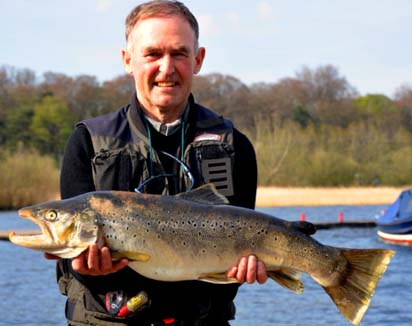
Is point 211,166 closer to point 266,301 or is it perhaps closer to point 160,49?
point 160,49

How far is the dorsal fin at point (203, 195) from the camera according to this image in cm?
369

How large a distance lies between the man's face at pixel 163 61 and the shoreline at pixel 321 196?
43.1 meters

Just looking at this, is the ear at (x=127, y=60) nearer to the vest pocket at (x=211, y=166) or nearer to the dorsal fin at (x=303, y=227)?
the vest pocket at (x=211, y=166)

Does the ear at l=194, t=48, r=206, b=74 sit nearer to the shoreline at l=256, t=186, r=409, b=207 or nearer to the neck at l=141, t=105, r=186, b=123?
the neck at l=141, t=105, r=186, b=123

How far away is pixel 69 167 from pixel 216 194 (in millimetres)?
713

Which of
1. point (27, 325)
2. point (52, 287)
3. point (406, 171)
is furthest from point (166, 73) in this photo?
point (406, 171)

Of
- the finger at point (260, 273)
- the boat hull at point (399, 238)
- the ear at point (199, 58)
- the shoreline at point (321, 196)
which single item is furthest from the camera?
the shoreline at point (321, 196)

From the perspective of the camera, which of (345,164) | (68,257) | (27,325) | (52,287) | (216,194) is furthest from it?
(345,164)

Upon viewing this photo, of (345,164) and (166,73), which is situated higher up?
(166,73)

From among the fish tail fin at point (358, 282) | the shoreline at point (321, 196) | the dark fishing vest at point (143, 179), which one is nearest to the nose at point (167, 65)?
the dark fishing vest at point (143, 179)

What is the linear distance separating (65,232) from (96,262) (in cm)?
20

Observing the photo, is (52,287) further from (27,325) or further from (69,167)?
(69,167)

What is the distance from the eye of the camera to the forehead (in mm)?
3770

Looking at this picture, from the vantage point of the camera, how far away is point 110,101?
8081cm
